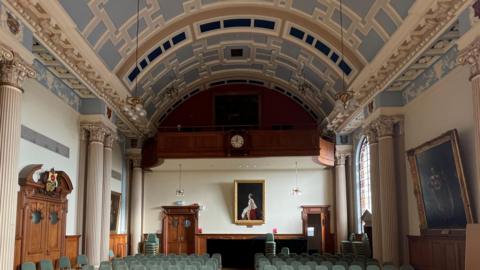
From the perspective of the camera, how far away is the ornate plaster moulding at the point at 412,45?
10516 mm

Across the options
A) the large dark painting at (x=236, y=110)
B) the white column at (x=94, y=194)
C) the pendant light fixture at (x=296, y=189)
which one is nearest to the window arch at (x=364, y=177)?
the pendant light fixture at (x=296, y=189)

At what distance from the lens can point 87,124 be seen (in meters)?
16.5

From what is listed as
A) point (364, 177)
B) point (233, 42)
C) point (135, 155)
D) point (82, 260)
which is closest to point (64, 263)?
point (82, 260)

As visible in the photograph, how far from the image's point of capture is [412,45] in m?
12.7

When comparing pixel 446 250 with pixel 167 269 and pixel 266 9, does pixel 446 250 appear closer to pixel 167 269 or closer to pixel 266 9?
pixel 167 269

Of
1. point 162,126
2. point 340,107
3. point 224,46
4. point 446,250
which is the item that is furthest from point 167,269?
point 162,126

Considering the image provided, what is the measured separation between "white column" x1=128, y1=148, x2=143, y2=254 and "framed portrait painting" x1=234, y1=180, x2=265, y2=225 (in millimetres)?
4793

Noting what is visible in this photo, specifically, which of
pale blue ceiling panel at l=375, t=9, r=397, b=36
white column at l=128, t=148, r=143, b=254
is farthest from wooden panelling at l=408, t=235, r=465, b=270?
white column at l=128, t=148, r=143, b=254

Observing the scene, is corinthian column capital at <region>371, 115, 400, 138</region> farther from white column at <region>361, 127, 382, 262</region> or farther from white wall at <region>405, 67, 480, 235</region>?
white column at <region>361, 127, 382, 262</region>

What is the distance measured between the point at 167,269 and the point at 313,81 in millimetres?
12914

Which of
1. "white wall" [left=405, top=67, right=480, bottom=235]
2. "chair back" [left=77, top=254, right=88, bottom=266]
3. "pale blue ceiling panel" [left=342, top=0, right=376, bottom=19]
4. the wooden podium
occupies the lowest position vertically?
"chair back" [left=77, top=254, right=88, bottom=266]

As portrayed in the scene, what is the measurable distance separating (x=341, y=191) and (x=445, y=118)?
11.2 metres

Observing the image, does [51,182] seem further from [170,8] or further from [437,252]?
[437,252]

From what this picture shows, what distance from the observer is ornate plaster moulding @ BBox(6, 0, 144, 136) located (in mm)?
10438
